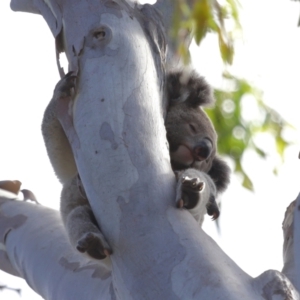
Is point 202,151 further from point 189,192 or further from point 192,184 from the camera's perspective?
point 189,192

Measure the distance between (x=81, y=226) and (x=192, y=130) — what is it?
53.1 inches

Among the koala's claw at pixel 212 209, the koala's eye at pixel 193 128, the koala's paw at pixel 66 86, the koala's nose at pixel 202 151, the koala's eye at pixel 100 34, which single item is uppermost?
the koala's eye at pixel 100 34

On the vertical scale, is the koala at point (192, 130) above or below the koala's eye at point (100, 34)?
below

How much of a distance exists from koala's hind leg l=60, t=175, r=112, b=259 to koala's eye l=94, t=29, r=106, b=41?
25.9 inches

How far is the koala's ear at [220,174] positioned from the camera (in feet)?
14.2

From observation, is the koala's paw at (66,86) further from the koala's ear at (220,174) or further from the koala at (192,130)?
the koala's ear at (220,174)

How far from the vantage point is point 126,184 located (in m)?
2.47

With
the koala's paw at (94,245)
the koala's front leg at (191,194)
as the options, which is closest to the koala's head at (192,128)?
the koala's front leg at (191,194)

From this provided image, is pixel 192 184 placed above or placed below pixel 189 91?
above

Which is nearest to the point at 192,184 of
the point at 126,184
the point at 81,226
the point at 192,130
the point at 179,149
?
the point at 126,184

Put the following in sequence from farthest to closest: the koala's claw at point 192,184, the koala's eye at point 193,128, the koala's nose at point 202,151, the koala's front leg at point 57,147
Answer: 1. the koala's eye at point 193,128
2. the koala's nose at point 202,151
3. the koala's front leg at point 57,147
4. the koala's claw at point 192,184

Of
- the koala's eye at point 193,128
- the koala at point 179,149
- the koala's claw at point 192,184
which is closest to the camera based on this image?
the koala's claw at point 192,184

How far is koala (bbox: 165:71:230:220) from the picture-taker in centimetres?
398

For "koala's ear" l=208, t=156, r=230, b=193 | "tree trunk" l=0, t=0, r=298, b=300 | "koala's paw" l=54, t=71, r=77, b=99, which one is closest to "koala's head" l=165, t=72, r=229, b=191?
"koala's ear" l=208, t=156, r=230, b=193
